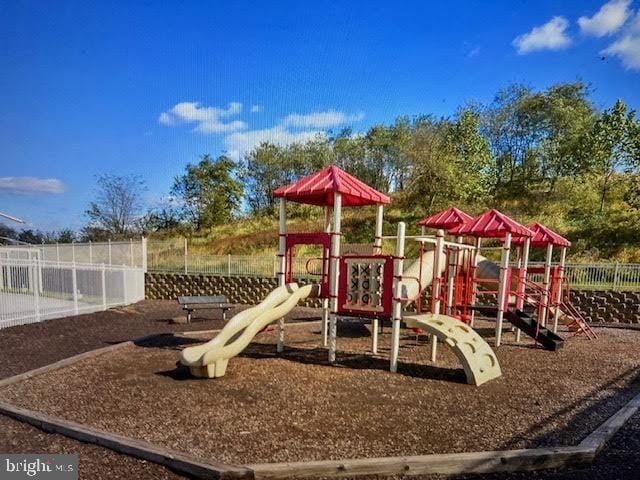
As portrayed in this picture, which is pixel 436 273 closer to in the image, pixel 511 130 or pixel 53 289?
pixel 53 289

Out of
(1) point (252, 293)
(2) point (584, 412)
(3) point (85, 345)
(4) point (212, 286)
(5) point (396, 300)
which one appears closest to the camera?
(2) point (584, 412)

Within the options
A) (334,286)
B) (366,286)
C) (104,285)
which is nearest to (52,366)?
(334,286)

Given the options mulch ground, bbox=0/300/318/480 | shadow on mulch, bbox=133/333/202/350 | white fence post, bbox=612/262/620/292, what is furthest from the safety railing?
white fence post, bbox=612/262/620/292

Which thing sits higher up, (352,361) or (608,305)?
(352,361)

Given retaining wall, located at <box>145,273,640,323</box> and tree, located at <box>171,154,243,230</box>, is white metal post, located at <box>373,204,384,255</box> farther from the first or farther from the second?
tree, located at <box>171,154,243,230</box>

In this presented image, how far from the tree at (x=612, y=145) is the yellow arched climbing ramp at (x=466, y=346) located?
2112 centimetres

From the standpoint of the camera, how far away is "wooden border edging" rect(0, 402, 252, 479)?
3402mm

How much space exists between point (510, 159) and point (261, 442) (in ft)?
122

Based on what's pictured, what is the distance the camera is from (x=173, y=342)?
9.29m

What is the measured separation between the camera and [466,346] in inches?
266

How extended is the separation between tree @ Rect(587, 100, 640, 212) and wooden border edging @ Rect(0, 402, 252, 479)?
2614cm

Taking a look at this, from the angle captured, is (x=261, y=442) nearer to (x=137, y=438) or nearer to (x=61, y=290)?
(x=137, y=438)

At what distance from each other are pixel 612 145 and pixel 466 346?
25693 mm

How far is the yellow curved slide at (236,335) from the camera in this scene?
6.29m
